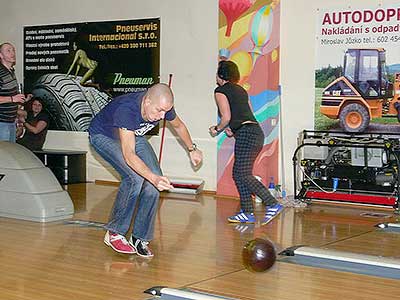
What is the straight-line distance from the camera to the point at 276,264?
4.67m

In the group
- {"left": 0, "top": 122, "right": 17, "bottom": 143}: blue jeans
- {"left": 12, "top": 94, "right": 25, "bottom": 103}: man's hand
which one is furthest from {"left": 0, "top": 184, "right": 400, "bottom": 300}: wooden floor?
{"left": 12, "top": 94, "right": 25, "bottom": 103}: man's hand

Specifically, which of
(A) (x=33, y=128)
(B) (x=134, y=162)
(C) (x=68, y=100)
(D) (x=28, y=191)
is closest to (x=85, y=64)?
(C) (x=68, y=100)

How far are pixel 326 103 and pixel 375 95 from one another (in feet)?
1.80

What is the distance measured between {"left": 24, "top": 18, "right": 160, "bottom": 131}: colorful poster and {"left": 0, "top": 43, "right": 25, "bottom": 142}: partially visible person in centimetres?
234

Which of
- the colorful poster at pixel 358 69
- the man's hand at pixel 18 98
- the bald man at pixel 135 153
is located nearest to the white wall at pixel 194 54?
the colorful poster at pixel 358 69

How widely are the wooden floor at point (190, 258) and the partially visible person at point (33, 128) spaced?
2659 millimetres

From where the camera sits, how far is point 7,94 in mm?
6785

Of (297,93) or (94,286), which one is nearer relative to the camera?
(94,286)

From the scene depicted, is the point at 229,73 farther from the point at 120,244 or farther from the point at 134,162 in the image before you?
the point at 134,162

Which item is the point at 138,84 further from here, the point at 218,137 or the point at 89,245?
the point at 89,245

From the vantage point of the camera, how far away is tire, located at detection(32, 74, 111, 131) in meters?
9.38

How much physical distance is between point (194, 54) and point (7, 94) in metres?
2.58

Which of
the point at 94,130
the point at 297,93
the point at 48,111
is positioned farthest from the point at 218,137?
the point at 94,130

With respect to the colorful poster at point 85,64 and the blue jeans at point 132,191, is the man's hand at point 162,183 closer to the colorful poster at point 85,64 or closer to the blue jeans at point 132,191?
the blue jeans at point 132,191
